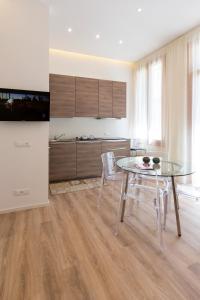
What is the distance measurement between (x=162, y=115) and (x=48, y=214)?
342cm

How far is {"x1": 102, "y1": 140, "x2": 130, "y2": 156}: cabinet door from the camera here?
15.5ft

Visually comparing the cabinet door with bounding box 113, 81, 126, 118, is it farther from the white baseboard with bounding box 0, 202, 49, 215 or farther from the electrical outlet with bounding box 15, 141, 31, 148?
the white baseboard with bounding box 0, 202, 49, 215

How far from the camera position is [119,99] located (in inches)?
197

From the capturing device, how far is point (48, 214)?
273 centimetres

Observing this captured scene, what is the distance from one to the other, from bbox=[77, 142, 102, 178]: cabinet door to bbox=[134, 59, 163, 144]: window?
145cm

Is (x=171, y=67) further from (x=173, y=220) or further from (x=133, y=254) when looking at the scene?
(x=133, y=254)

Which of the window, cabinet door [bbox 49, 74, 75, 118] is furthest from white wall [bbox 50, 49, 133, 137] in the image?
cabinet door [bbox 49, 74, 75, 118]

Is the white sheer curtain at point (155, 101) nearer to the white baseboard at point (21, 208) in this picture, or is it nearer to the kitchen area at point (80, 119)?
the kitchen area at point (80, 119)

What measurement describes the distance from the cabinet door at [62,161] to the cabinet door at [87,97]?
0.88 m

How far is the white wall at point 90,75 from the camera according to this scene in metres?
4.76

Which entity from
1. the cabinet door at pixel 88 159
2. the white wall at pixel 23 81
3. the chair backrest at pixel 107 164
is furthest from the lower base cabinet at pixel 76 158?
the chair backrest at pixel 107 164

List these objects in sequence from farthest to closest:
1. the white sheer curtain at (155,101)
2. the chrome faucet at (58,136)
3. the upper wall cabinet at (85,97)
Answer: the chrome faucet at (58,136), the white sheer curtain at (155,101), the upper wall cabinet at (85,97)

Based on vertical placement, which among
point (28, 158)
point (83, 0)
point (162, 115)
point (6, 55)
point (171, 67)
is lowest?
point (28, 158)

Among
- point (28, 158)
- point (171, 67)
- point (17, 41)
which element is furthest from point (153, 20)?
point (28, 158)
